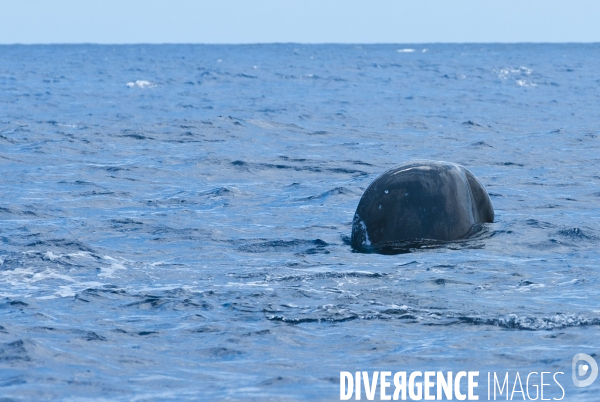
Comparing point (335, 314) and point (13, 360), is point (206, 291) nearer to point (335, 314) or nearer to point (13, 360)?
point (335, 314)

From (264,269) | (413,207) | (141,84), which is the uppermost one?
(413,207)

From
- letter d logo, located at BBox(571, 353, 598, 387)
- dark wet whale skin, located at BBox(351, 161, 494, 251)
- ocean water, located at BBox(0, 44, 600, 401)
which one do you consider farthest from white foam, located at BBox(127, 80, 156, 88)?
letter d logo, located at BBox(571, 353, 598, 387)

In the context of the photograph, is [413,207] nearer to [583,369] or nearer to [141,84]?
[583,369]

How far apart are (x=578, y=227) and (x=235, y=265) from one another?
15.7 ft

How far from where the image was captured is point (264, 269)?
1083 cm

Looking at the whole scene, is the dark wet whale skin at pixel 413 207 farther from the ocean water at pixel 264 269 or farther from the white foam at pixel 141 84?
the white foam at pixel 141 84

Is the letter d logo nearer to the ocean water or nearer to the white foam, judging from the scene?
the ocean water

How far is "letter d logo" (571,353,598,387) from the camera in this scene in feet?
23.6

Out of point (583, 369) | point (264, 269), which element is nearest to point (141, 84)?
point (264, 269)

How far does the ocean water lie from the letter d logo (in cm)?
8

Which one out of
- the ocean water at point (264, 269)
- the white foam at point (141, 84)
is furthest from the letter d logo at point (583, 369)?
the white foam at point (141, 84)

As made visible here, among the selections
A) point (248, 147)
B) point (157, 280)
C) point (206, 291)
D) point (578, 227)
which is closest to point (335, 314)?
point (206, 291)

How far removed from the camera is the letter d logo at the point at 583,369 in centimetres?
721

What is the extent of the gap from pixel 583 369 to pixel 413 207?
4.53m
